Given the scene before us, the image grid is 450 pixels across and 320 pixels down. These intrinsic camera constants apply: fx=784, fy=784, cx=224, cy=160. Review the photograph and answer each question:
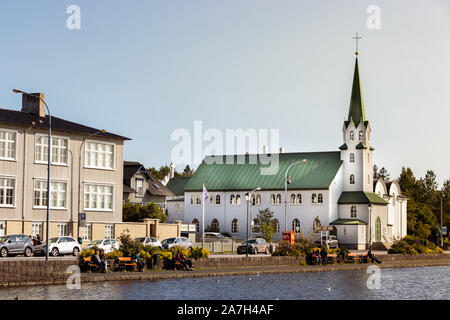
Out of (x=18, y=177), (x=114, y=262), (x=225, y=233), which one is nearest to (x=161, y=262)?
(x=114, y=262)

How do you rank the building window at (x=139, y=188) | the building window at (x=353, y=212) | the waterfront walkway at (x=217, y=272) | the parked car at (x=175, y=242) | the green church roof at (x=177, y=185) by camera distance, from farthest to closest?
the green church roof at (x=177, y=185) < the building window at (x=353, y=212) < the building window at (x=139, y=188) < the parked car at (x=175, y=242) < the waterfront walkway at (x=217, y=272)

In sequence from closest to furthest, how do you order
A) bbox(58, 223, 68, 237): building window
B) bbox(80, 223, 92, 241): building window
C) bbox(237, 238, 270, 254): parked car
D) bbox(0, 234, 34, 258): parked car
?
bbox(0, 234, 34, 258): parked car < bbox(58, 223, 68, 237): building window < bbox(80, 223, 92, 241): building window < bbox(237, 238, 270, 254): parked car

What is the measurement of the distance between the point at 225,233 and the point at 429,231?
33.6 m

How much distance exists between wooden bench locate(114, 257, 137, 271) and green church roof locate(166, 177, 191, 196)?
79148mm

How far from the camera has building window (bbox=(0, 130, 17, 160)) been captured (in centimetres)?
6300

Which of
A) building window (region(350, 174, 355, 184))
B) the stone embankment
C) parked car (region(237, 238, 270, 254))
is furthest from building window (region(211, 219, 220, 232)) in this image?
the stone embankment

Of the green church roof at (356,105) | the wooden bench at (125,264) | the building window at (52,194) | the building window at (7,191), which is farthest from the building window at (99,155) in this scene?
the green church roof at (356,105)

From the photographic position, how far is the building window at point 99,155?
69.2 metres

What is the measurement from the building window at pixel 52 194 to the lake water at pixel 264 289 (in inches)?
1006

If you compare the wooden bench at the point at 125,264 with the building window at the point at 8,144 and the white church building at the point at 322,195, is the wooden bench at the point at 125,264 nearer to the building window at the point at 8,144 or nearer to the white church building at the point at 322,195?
the building window at the point at 8,144

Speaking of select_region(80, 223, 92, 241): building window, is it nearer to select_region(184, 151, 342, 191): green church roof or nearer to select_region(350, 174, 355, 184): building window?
select_region(184, 151, 342, 191): green church roof

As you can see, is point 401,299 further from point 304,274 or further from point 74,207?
Answer: point 74,207

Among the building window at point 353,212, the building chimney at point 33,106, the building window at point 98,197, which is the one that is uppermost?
the building chimney at point 33,106

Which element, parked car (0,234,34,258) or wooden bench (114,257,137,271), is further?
parked car (0,234,34,258)
